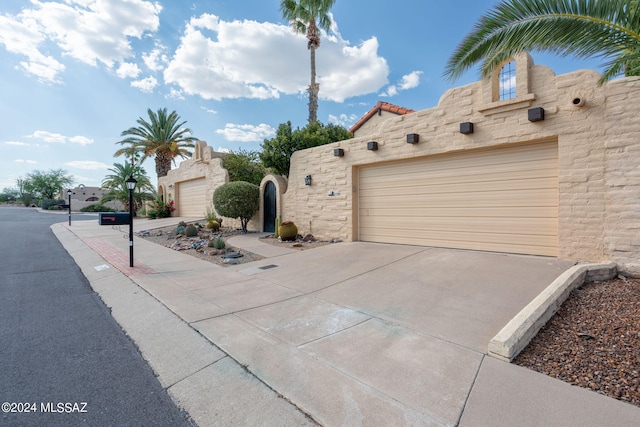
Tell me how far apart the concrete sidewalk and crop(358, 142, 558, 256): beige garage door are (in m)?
0.67

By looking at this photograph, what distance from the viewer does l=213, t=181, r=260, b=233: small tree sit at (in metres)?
12.2

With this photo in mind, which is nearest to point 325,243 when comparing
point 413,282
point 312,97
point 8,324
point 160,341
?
point 413,282

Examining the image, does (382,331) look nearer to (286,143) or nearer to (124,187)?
(286,143)

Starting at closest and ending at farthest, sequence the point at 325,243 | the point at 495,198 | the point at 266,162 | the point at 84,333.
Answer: the point at 84,333, the point at 495,198, the point at 325,243, the point at 266,162

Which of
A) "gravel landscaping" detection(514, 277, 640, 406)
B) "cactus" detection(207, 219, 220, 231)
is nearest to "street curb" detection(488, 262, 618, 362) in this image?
"gravel landscaping" detection(514, 277, 640, 406)

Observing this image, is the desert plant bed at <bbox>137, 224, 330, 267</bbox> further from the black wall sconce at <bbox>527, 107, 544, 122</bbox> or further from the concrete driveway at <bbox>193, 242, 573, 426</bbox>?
the black wall sconce at <bbox>527, 107, 544, 122</bbox>

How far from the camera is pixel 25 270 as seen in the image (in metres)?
7.07

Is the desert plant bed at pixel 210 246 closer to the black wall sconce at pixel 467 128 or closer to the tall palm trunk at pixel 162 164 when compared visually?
the black wall sconce at pixel 467 128

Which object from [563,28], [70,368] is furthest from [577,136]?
[70,368]

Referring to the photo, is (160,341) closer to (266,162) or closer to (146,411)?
(146,411)

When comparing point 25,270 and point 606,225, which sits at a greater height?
point 606,225

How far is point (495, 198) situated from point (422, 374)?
18.4ft

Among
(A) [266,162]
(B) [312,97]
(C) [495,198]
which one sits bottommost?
(C) [495,198]

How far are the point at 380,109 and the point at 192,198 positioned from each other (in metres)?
12.7
